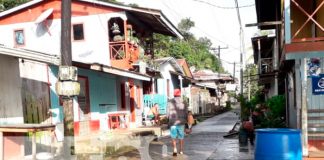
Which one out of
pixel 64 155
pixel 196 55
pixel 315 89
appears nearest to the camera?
pixel 64 155

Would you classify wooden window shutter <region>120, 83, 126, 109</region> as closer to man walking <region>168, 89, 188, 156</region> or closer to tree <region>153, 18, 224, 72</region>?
man walking <region>168, 89, 188, 156</region>

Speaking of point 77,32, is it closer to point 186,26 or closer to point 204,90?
point 204,90

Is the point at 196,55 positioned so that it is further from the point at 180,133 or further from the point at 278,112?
the point at 180,133

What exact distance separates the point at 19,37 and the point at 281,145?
1710cm

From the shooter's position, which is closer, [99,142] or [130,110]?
[99,142]

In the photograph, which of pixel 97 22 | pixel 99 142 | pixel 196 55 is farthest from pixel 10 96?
pixel 196 55

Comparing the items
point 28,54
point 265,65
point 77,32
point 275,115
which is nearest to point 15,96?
point 28,54

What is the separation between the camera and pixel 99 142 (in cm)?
1084

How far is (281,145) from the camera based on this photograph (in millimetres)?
6961

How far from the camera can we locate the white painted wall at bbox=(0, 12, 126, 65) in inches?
767

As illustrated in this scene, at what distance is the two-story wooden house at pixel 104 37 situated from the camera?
17328mm

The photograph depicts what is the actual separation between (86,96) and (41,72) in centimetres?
283

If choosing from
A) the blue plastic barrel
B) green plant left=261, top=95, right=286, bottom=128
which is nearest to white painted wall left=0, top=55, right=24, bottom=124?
the blue plastic barrel

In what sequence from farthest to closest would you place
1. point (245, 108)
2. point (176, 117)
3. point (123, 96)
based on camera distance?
1. point (245, 108)
2. point (123, 96)
3. point (176, 117)
